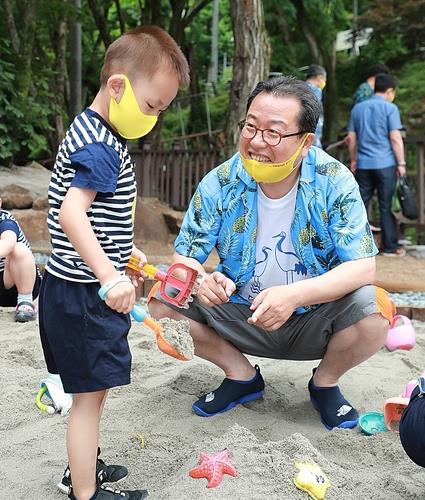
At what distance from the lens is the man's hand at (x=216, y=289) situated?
2.40 metres

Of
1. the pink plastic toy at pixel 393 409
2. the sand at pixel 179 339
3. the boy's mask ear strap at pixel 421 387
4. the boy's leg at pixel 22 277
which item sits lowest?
the boy's leg at pixel 22 277

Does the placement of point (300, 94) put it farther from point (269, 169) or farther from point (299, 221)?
point (299, 221)

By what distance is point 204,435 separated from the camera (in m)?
2.53

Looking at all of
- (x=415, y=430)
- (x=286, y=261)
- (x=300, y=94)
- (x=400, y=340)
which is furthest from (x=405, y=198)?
(x=415, y=430)

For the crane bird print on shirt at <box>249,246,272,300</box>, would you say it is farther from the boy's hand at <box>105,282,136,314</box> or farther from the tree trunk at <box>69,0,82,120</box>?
the tree trunk at <box>69,0,82,120</box>

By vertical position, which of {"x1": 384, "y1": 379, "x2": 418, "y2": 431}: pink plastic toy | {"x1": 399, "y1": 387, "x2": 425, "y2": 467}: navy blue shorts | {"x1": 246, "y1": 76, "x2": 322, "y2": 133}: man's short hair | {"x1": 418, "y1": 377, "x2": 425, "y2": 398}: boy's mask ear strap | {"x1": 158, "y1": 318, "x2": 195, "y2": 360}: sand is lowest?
{"x1": 384, "y1": 379, "x2": 418, "y2": 431}: pink plastic toy

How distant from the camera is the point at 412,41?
1605 centimetres

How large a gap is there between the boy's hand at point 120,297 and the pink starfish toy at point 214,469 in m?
0.48

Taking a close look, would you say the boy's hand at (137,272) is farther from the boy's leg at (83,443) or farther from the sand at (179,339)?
the boy's leg at (83,443)

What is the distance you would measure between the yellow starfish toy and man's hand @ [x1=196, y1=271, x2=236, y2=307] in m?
0.63

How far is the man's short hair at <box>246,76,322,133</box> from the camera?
251 cm

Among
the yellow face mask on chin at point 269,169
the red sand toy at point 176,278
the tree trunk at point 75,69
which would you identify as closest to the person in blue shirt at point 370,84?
the yellow face mask on chin at point 269,169

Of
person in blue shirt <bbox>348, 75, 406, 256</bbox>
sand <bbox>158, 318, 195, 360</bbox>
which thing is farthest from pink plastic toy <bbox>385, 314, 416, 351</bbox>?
person in blue shirt <bbox>348, 75, 406, 256</bbox>

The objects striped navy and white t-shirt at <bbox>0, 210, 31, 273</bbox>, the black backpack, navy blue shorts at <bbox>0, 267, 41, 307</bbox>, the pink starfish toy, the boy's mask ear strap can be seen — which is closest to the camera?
the pink starfish toy
